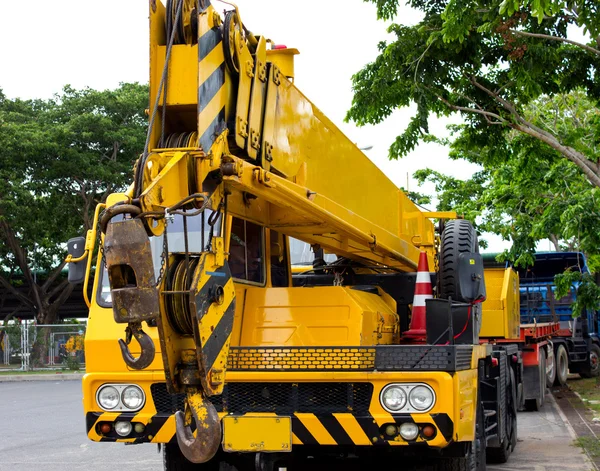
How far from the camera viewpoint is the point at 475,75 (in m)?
14.7

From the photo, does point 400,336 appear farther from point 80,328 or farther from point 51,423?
point 80,328

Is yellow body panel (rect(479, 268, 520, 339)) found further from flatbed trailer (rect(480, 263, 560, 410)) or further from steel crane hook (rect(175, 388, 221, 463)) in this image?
steel crane hook (rect(175, 388, 221, 463))

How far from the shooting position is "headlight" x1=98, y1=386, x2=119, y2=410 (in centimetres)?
589

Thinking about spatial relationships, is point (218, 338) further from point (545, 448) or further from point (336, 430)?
point (545, 448)

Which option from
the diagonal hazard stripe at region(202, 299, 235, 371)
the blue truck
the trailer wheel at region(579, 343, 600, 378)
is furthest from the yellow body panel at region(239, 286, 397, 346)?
the trailer wheel at region(579, 343, 600, 378)

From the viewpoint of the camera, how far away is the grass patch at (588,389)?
598 inches

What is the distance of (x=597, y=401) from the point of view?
15734 millimetres

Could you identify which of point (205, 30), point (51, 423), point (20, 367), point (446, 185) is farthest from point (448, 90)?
point (20, 367)

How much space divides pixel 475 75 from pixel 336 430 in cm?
1026

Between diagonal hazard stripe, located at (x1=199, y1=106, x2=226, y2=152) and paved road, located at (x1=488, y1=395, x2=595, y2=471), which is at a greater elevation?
diagonal hazard stripe, located at (x1=199, y1=106, x2=226, y2=152)

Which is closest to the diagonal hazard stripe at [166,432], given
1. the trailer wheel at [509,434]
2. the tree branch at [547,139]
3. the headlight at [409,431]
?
the headlight at [409,431]

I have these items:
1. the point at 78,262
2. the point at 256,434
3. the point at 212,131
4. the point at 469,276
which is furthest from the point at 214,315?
the point at 78,262

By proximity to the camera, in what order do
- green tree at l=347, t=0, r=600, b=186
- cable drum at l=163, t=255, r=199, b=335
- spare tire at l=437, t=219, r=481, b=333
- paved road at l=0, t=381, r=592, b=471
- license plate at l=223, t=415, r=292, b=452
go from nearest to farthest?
cable drum at l=163, t=255, r=199, b=335
license plate at l=223, t=415, r=292, b=452
spare tire at l=437, t=219, r=481, b=333
paved road at l=0, t=381, r=592, b=471
green tree at l=347, t=0, r=600, b=186

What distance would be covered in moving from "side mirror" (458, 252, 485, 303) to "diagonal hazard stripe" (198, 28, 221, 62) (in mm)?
2380
